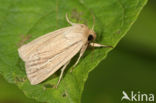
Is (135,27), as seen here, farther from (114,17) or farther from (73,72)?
(73,72)

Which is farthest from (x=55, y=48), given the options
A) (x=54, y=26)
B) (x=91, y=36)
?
(x=91, y=36)

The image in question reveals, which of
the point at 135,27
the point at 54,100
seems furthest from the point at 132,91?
the point at 54,100

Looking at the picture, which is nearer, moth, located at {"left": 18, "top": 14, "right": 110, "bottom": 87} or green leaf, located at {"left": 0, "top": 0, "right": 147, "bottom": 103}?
green leaf, located at {"left": 0, "top": 0, "right": 147, "bottom": 103}

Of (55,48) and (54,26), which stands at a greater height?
(54,26)

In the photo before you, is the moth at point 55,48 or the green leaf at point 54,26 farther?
the moth at point 55,48

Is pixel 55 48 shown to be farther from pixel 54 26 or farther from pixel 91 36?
pixel 91 36
